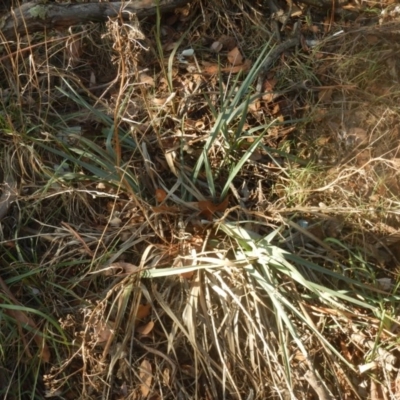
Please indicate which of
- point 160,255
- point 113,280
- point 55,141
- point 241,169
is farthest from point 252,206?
point 55,141

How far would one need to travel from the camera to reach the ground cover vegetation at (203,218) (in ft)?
8.08

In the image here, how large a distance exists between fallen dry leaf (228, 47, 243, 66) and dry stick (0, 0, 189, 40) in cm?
38

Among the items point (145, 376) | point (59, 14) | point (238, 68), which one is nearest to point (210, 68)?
point (238, 68)

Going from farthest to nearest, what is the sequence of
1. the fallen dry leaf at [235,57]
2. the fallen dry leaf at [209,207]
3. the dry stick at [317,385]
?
the fallen dry leaf at [235,57], the fallen dry leaf at [209,207], the dry stick at [317,385]

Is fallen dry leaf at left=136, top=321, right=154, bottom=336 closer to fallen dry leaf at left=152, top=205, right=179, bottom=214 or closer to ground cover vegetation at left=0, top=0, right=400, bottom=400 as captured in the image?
ground cover vegetation at left=0, top=0, right=400, bottom=400

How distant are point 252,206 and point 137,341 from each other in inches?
28.6

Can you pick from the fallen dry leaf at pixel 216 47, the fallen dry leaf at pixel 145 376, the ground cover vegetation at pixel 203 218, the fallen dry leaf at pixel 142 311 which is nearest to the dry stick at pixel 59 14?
the ground cover vegetation at pixel 203 218

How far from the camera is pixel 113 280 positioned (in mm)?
2590

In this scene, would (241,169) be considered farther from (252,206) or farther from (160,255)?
(160,255)

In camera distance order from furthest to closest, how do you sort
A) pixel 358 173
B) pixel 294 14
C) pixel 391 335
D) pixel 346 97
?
pixel 294 14 < pixel 346 97 < pixel 358 173 < pixel 391 335

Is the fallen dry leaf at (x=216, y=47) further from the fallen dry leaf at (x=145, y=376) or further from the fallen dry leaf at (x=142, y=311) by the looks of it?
the fallen dry leaf at (x=145, y=376)

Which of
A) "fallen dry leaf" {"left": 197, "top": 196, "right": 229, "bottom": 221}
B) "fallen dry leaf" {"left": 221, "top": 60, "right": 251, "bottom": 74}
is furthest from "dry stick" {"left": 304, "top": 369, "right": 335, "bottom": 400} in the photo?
"fallen dry leaf" {"left": 221, "top": 60, "right": 251, "bottom": 74}

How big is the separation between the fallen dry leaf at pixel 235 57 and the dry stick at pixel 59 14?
1.26 ft

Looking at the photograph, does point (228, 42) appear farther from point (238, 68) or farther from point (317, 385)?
point (317, 385)
